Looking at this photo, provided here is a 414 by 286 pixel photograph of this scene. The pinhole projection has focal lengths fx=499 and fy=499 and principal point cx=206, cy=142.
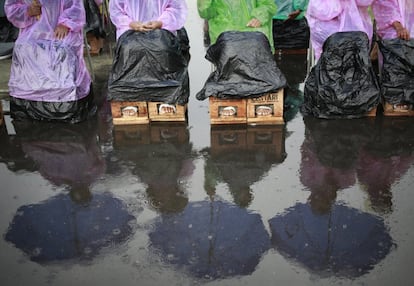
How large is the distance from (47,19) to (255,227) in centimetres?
282

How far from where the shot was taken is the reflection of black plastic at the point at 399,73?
4.25 metres

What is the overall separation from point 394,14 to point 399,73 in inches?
21.1

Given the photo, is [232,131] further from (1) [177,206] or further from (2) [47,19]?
(2) [47,19]

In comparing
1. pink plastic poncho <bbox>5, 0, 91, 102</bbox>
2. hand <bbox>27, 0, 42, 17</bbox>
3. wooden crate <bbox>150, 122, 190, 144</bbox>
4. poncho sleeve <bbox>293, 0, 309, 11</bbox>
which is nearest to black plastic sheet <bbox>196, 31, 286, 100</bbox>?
wooden crate <bbox>150, 122, 190, 144</bbox>

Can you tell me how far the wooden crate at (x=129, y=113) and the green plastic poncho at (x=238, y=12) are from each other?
107cm

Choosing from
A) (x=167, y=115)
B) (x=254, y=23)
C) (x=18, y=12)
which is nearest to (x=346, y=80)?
(x=254, y=23)

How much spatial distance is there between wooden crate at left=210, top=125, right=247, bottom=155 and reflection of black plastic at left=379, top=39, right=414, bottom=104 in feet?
4.28

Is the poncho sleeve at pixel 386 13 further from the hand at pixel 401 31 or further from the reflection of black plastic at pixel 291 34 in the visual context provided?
the reflection of black plastic at pixel 291 34

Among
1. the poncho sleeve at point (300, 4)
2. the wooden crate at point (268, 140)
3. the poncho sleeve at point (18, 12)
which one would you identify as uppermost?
the poncho sleeve at point (18, 12)

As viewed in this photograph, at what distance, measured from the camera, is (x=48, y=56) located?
4.35 m

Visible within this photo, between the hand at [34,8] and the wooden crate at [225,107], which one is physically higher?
the hand at [34,8]

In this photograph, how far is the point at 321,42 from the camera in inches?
177

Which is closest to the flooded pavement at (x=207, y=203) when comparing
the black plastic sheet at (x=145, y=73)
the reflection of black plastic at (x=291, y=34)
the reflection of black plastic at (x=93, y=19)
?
the black plastic sheet at (x=145, y=73)

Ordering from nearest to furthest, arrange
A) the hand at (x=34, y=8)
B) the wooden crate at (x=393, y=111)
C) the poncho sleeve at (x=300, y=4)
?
the wooden crate at (x=393, y=111) < the hand at (x=34, y=8) < the poncho sleeve at (x=300, y=4)
